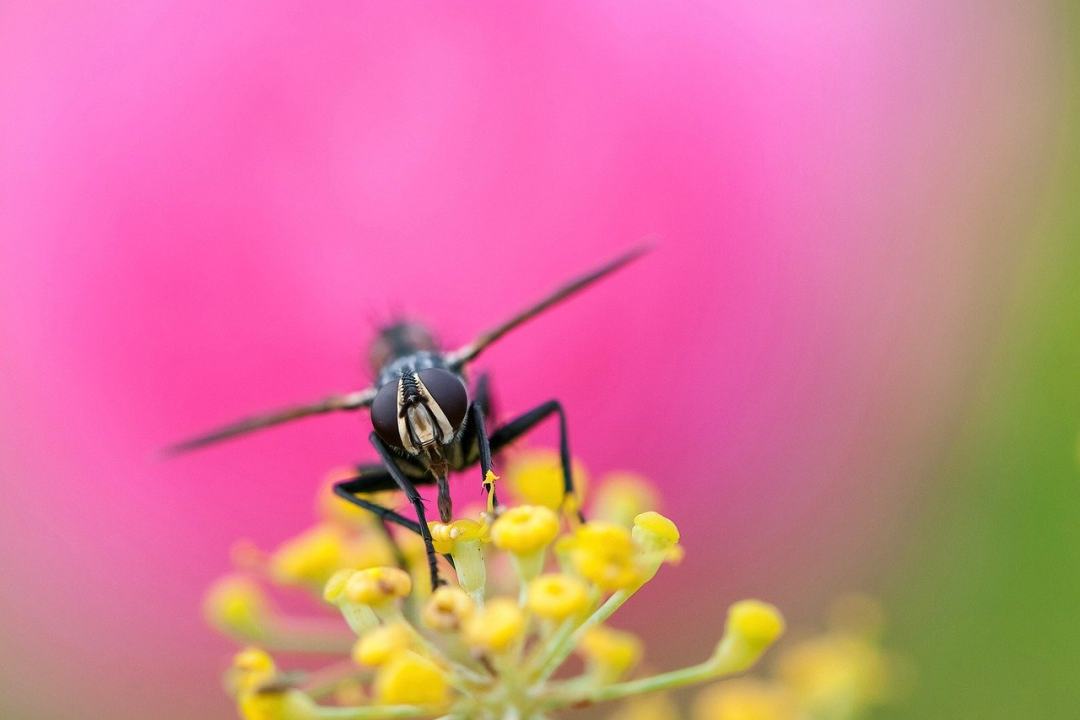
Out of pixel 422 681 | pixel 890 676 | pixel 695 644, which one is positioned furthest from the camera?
pixel 695 644

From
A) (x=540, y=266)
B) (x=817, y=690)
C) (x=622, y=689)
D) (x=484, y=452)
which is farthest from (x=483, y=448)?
(x=540, y=266)

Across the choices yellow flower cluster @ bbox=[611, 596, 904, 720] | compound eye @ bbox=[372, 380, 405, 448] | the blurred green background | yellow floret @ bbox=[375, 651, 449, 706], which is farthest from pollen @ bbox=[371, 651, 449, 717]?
the blurred green background

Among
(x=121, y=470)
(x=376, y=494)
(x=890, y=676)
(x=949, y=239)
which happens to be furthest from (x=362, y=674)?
(x=949, y=239)

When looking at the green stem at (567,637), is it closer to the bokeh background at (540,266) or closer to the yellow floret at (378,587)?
the yellow floret at (378,587)

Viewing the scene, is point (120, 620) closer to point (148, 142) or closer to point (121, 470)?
point (121, 470)

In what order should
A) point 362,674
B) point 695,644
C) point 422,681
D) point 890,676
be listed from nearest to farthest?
point 422,681, point 362,674, point 890,676, point 695,644

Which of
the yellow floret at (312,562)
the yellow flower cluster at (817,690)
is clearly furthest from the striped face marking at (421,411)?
the yellow flower cluster at (817,690)
